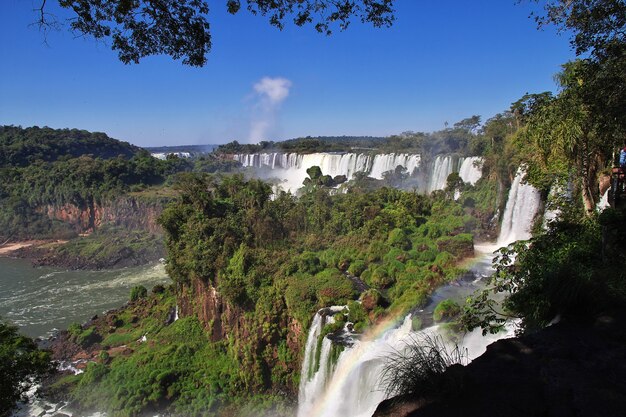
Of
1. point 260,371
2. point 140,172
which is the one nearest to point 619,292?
point 260,371

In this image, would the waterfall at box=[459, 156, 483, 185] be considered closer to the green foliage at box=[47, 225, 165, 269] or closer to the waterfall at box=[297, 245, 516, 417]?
the waterfall at box=[297, 245, 516, 417]

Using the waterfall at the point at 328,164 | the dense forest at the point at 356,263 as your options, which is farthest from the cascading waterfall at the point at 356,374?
the waterfall at the point at 328,164

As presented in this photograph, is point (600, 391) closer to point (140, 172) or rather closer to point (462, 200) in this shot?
point (462, 200)

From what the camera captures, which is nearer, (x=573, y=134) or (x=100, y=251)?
(x=573, y=134)

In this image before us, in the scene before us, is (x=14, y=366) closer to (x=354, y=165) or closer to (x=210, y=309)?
(x=210, y=309)

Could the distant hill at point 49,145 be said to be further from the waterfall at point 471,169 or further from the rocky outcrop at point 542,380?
the rocky outcrop at point 542,380

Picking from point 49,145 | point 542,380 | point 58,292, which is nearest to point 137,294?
point 58,292

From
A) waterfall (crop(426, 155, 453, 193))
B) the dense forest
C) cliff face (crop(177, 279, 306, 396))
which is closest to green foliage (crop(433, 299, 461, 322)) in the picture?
the dense forest

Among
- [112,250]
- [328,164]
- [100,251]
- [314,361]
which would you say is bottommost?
[100,251]
